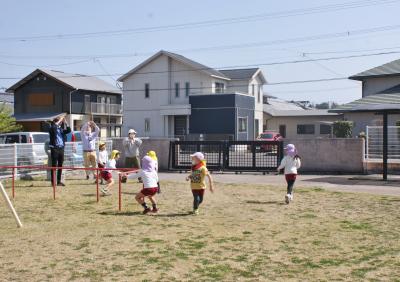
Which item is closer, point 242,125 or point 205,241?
point 205,241

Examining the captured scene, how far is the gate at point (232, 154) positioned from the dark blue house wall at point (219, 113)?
18543mm

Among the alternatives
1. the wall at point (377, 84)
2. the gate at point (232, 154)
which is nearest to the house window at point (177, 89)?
the wall at point (377, 84)

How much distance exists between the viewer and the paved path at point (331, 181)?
47.9ft

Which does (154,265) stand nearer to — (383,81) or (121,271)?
(121,271)

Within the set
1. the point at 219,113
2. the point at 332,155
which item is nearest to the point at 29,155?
the point at 332,155

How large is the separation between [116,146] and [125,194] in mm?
10528

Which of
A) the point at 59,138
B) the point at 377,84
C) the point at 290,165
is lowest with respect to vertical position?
the point at 290,165

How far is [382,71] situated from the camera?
3098 centimetres

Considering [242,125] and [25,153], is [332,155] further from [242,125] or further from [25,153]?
[242,125]

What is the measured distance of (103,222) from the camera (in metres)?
8.89

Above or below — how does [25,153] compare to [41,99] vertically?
below

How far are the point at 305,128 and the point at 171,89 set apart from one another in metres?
17.2

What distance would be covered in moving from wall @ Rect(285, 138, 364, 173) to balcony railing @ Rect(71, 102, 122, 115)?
113 feet

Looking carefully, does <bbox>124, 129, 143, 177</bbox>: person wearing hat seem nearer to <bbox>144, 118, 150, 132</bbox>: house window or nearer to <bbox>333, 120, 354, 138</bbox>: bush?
<bbox>333, 120, 354, 138</bbox>: bush
